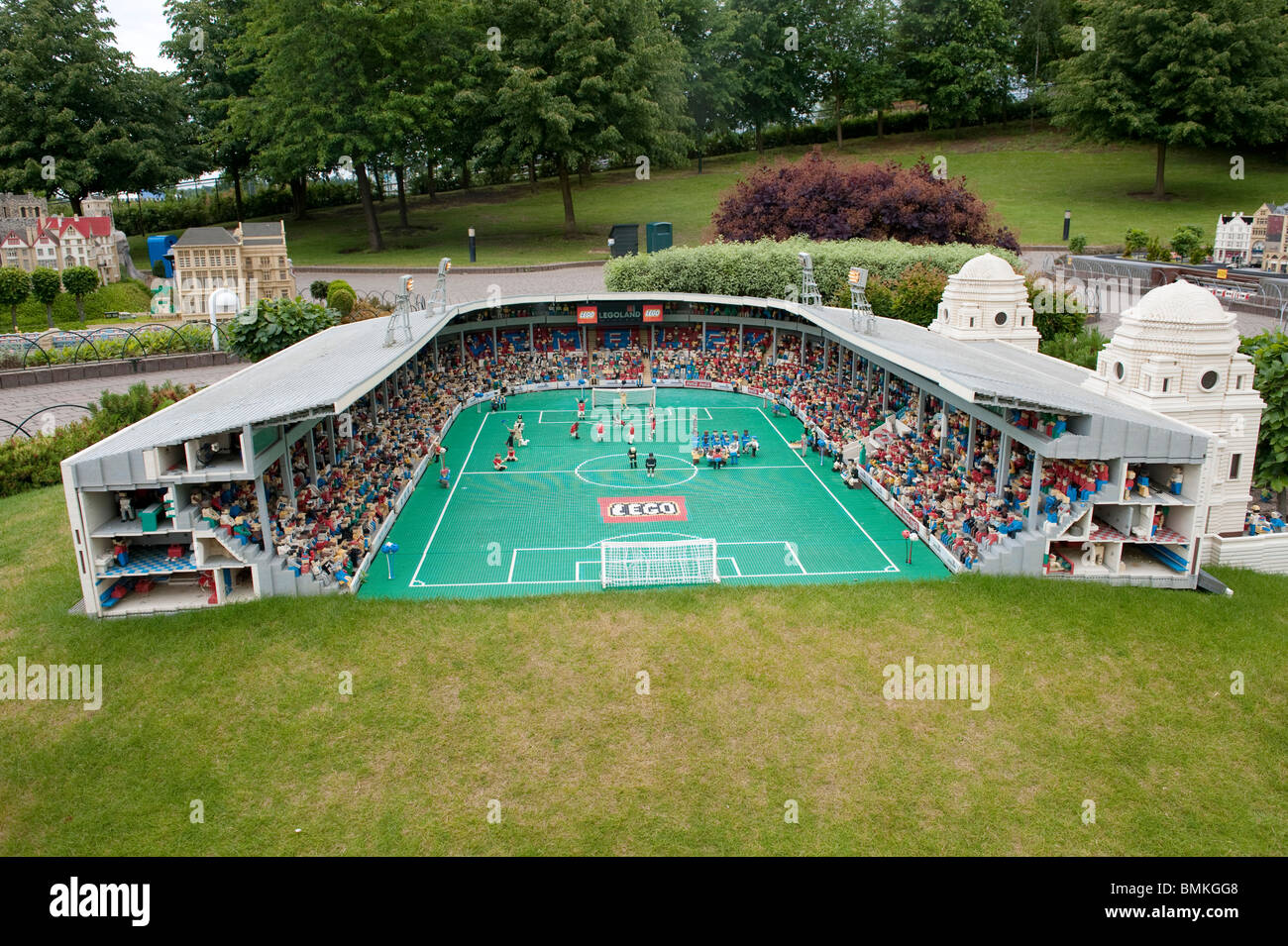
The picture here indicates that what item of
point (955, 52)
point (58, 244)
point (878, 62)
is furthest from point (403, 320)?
point (955, 52)

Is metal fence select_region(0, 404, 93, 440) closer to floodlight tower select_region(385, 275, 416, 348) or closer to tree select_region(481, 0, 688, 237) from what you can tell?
floodlight tower select_region(385, 275, 416, 348)

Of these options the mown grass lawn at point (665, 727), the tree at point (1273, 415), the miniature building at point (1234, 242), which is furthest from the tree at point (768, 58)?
the mown grass lawn at point (665, 727)

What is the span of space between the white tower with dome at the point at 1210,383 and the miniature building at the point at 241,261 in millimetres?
38588

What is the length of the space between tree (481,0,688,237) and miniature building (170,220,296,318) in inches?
606

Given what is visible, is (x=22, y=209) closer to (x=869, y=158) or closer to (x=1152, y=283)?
(x=869, y=158)

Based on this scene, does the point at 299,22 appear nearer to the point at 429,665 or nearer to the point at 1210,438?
the point at 429,665

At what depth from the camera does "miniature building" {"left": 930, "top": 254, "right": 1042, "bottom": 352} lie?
31.5m

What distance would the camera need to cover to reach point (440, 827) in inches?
538

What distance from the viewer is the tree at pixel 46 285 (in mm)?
45594

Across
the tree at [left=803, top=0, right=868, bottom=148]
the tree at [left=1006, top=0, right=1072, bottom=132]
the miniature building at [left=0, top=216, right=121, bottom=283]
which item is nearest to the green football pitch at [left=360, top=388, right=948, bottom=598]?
the miniature building at [left=0, top=216, right=121, bottom=283]

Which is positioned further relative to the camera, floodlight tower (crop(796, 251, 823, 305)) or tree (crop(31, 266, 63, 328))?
tree (crop(31, 266, 63, 328))

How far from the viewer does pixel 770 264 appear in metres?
42.3

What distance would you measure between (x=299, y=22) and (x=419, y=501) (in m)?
40.7

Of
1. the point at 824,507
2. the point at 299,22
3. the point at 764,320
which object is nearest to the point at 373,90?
the point at 299,22
